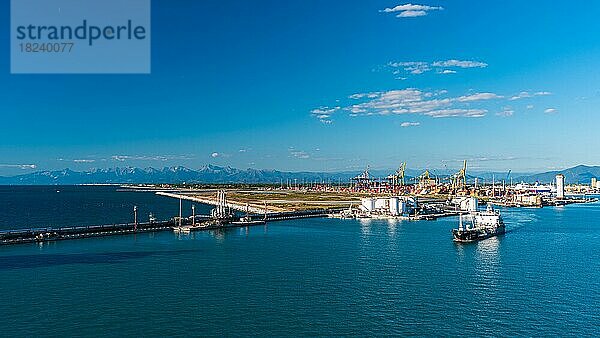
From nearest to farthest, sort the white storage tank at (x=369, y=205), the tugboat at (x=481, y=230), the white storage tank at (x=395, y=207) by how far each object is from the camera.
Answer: the tugboat at (x=481, y=230), the white storage tank at (x=395, y=207), the white storage tank at (x=369, y=205)

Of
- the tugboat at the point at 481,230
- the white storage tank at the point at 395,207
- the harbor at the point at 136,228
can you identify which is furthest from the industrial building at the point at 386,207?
the tugboat at the point at 481,230

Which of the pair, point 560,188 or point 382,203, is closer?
point 382,203

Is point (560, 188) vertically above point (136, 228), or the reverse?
point (560, 188)

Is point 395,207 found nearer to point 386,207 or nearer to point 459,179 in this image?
point 386,207

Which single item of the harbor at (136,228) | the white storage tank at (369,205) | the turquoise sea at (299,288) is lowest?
the turquoise sea at (299,288)

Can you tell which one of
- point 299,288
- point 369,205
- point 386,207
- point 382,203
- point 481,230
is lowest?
point 299,288

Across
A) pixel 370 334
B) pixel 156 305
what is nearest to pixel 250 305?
pixel 156 305

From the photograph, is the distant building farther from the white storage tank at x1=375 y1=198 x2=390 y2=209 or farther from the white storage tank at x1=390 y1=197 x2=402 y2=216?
the white storage tank at x1=375 y1=198 x2=390 y2=209

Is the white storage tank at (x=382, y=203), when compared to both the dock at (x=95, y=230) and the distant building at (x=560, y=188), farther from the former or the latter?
the distant building at (x=560, y=188)

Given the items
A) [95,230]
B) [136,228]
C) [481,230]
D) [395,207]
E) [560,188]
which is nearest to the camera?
[95,230]

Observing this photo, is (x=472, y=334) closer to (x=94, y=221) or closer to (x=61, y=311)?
(x=61, y=311)

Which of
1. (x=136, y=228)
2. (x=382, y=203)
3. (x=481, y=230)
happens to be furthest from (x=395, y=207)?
(x=136, y=228)
